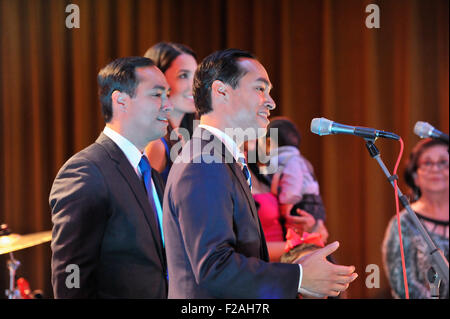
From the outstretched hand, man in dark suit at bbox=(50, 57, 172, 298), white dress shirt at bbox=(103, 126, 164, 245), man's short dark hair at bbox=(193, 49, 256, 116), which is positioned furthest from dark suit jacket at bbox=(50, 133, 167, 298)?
the outstretched hand

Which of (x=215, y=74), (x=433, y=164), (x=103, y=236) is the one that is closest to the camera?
(x=215, y=74)

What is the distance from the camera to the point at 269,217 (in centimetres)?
278

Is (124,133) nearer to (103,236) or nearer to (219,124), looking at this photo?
(103,236)

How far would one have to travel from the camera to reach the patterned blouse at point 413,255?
3057 millimetres

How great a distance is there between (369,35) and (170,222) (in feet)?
10.9

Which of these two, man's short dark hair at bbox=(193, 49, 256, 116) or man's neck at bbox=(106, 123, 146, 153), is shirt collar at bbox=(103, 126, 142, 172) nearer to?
man's neck at bbox=(106, 123, 146, 153)

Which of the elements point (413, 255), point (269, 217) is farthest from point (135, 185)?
point (413, 255)

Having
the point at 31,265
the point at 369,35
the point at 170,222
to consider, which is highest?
the point at 369,35

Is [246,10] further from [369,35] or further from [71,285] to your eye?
[71,285]

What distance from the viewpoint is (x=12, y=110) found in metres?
4.21

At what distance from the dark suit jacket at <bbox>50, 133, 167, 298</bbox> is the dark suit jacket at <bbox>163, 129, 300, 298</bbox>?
0.28m

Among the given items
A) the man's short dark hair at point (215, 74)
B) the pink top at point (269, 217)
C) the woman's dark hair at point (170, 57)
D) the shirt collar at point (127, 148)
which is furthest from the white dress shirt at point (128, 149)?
Answer: the pink top at point (269, 217)

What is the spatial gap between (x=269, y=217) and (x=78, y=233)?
4.69 feet
